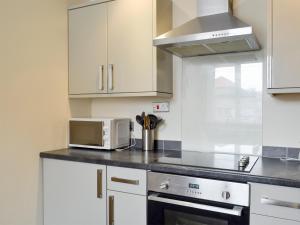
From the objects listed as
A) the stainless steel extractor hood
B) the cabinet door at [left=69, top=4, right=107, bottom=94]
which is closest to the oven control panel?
the stainless steel extractor hood

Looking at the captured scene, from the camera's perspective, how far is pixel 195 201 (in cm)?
146

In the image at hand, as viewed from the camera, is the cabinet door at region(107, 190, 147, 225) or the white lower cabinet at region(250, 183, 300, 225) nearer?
the white lower cabinet at region(250, 183, 300, 225)

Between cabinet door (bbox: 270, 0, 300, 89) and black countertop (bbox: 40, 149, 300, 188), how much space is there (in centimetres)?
46

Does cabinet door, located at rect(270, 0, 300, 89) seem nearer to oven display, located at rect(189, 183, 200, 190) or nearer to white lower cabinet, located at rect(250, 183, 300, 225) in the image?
white lower cabinet, located at rect(250, 183, 300, 225)

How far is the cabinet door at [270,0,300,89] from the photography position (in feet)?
4.86

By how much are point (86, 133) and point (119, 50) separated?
0.71 meters

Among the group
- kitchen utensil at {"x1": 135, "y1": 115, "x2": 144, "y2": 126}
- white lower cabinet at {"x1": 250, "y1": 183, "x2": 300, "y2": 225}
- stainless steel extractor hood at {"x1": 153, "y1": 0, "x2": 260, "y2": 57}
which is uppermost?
stainless steel extractor hood at {"x1": 153, "y1": 0, "x2": 260, "y2": 57}

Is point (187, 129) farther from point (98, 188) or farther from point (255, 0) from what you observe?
point (255, 0)

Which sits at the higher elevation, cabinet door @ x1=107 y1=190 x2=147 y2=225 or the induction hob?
the induction hob

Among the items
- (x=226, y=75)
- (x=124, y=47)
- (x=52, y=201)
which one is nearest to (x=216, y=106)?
(x=226, y=75)

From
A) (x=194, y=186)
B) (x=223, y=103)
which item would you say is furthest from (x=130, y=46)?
(x=194, y=186)

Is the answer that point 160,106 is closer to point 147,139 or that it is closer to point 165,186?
point 147,139

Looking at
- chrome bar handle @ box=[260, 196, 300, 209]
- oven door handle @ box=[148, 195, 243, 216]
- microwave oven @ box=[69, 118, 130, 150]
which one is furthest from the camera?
microwave oven @ box=[69, 118, 130, 150]

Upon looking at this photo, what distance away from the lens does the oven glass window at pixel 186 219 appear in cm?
143
